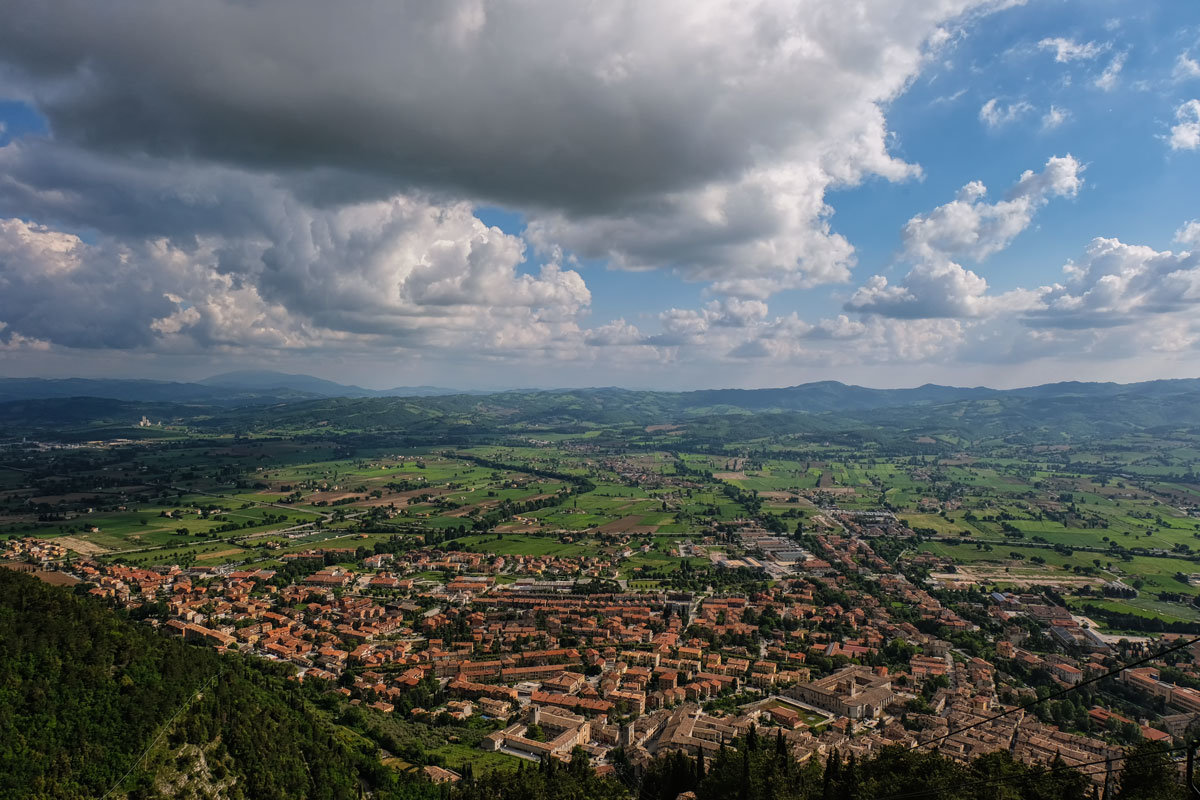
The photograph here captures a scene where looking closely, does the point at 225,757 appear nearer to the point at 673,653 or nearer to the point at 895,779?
the point at 895,779

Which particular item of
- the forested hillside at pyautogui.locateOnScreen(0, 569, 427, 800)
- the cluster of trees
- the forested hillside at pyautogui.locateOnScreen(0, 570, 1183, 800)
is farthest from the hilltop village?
the forested hillside at pyautogui.locateOnScreen(0, 569, 427, 800)

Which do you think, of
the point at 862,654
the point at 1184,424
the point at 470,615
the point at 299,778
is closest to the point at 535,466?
the point at 470,615

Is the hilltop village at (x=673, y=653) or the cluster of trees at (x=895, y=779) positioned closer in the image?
the cluster of trees at (x=895, y=779)

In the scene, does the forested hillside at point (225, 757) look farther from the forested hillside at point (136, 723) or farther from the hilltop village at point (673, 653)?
the hilltop village at point (673, 653)

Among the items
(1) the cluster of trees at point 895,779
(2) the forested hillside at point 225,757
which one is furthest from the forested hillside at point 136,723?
(1) the cluster of trees at point 895,779

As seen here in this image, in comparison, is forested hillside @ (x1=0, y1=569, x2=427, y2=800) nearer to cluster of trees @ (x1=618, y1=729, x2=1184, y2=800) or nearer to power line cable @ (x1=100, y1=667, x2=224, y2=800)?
power line cable @ (x1=100, y1=667, x2=224, y2=800)

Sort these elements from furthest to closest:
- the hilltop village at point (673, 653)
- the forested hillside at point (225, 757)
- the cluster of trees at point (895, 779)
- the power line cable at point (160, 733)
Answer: the hilltop village at point (673, 653) → the power line cable at point (160, 733) → the forested hillside at point (225, 757) → the cluster of trees at point (895, 779)

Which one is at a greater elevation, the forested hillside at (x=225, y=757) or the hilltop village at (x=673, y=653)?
the forested hillside at (x=225, y=757)

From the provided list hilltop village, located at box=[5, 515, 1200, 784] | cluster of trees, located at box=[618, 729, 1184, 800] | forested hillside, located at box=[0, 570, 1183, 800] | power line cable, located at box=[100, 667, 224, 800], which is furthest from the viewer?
hilltop village, located at box=[5, 515, 1200, 784]
